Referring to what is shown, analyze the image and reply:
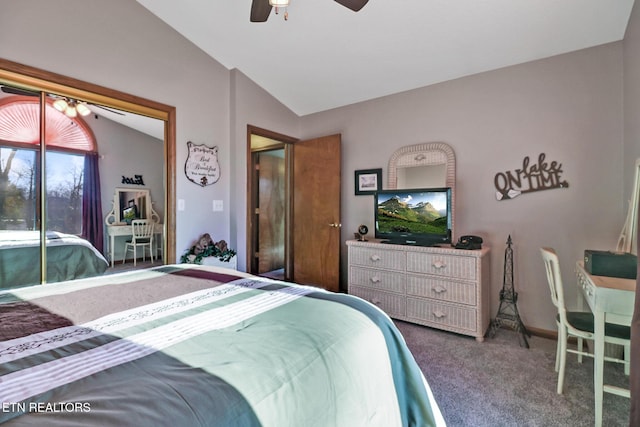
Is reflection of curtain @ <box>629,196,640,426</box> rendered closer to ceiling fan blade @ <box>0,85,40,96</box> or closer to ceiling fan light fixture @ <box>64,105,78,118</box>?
ceiling fan light fixture @ <box>64,105,78,118</box>

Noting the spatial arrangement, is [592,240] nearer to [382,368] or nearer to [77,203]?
[382,368]

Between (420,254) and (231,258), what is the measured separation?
1.92 m

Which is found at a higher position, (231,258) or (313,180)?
(313,180)

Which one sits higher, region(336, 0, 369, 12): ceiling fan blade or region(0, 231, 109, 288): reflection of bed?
region(336, 0, 369, 12): ceiling fan blade

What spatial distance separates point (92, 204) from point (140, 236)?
46 cm

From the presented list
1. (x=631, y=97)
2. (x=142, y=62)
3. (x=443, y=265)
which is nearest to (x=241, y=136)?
(x=142, y=62)

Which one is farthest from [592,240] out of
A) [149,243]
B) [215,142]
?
[149,243]

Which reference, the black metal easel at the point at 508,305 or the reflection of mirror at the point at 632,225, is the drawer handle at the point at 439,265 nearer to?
the black metal easel at the point at 508,305

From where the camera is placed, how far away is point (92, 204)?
2408mm

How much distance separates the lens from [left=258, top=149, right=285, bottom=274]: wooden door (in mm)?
4824

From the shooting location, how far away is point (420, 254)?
2.76 meters

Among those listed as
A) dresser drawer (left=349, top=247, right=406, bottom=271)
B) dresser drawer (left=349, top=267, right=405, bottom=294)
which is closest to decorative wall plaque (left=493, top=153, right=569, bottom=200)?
dresser drawer (left=349, top=247, right=406, bottom=271)

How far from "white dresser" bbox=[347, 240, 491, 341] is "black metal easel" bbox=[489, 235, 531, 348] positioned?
10cm

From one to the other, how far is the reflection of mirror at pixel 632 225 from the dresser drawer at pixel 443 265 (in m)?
0.96
